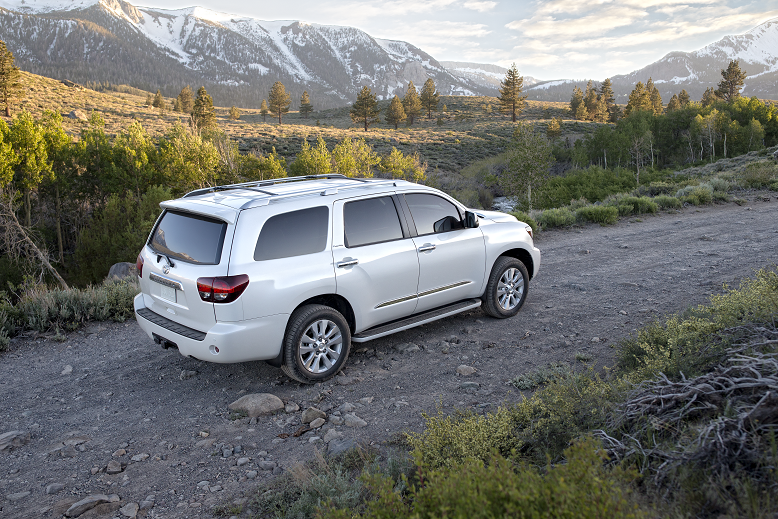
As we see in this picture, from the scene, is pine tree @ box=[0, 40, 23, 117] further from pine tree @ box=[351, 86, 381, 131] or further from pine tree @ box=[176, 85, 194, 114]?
pine tree @ box=[351, 86, 381, 131]

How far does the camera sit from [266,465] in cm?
352

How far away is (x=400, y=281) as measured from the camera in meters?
5.19

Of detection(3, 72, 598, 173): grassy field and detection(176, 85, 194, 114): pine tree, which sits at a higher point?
detection(176, 85, 194, 114): pine tree

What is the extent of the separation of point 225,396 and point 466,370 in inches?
95.4

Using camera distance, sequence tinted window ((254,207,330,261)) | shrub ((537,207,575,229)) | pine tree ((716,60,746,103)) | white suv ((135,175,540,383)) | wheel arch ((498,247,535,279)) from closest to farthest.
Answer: white suv ((135,175,540,383))
tinted window ((254,207,330,261))
wheel arch ((498,247,535,279))
shrub ((537,207,575,229))
pine tree ((716,60,746,103))

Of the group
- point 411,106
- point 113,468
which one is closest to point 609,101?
point 411,106

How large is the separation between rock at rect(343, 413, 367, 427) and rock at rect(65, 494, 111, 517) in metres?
1.78

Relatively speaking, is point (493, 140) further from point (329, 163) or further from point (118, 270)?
point (118, 270)

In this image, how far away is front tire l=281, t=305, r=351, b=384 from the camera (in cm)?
449

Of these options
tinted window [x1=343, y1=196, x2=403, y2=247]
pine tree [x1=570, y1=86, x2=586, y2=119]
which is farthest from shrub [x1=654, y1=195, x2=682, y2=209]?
pine tree [x1=570, y1=86, x2=586, y2=119]

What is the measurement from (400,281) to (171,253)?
2360mm

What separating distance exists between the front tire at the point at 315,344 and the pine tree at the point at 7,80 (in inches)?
2621

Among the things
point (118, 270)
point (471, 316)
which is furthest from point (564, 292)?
point (118, 270)

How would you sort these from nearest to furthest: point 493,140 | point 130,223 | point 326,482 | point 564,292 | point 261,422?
point 326,482 < point 261,422 < point 564,292 < point 130,223 < point 493,140
